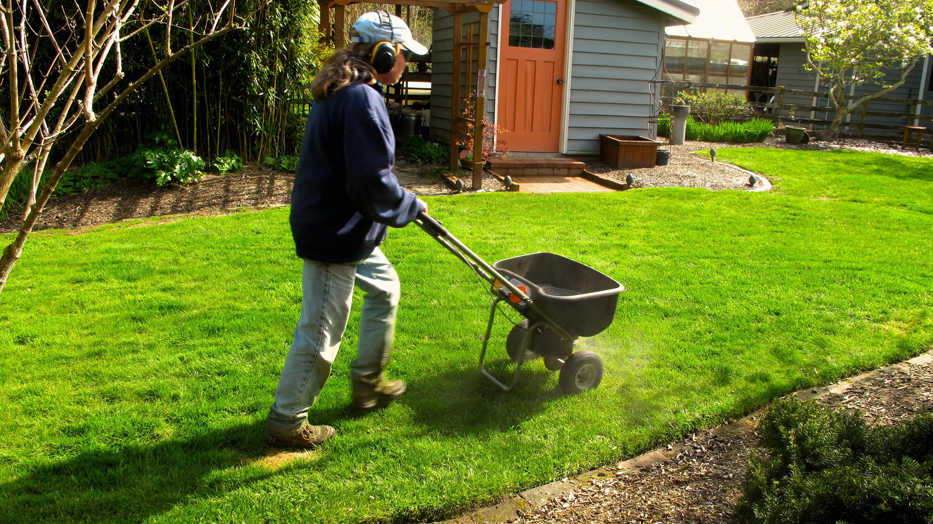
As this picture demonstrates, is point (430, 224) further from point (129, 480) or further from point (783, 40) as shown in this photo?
point (783, 40)

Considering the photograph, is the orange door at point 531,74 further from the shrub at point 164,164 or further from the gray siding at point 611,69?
the shrub at point 164,164

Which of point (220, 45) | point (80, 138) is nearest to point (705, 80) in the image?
point (220, 45)

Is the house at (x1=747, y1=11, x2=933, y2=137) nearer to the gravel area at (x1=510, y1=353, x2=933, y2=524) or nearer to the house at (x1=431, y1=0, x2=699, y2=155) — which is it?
the house at (x1=431, y1=0, x2=699, y2=155)

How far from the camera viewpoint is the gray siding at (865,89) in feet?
69.5

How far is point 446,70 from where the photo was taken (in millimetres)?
13227

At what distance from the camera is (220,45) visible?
31.6 feet

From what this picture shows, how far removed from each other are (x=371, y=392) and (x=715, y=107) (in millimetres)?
17163

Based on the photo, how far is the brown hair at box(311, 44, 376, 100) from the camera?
298 centimetres

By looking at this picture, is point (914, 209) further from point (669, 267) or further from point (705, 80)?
point (705, 80)

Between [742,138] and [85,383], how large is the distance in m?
16.3

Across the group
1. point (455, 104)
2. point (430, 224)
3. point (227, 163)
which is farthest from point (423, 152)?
point (430, 224)

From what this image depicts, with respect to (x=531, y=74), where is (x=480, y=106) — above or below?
below

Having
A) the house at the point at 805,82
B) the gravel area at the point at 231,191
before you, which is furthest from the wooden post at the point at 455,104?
the house at the point at 805,82

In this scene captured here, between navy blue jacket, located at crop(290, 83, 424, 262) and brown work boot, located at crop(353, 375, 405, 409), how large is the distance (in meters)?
0.77
